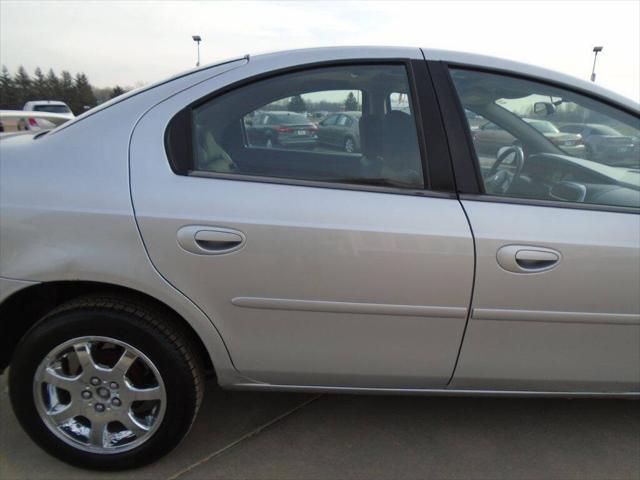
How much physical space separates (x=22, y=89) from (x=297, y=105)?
41425 mm

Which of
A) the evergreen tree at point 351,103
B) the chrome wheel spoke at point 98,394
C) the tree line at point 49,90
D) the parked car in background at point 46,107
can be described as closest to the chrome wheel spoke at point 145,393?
the chrome wheel spoke at point 98,394

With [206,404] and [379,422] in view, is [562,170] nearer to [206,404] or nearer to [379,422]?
[379,422]

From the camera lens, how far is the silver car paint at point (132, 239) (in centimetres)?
163

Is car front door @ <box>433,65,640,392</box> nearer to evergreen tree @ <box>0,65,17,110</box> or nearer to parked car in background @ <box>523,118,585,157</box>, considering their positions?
parked car in background @ <box>523,118,585,157</box>

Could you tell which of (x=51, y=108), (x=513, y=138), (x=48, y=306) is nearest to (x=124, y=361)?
(x=48, y=306)

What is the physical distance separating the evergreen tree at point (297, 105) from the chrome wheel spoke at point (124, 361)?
3.61 feet

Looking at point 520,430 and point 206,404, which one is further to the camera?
point 206,404

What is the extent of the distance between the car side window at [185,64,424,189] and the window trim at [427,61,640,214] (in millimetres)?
125

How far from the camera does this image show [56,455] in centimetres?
188

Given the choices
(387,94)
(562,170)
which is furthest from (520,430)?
(387,94)

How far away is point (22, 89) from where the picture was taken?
35281mm

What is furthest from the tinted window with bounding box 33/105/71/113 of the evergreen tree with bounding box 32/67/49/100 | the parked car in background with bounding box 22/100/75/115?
the evergreen tree with bounding box 32/67/49/100

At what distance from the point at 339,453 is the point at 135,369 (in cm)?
92

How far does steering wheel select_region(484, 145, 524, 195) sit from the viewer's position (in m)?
1.77
